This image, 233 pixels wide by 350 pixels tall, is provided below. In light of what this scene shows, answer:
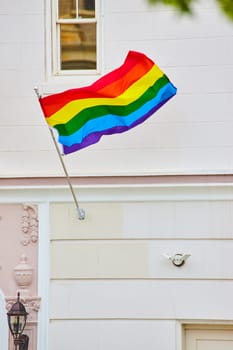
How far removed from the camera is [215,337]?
266 inches

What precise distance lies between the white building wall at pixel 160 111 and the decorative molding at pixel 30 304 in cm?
95

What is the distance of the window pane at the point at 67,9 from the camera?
278 inches

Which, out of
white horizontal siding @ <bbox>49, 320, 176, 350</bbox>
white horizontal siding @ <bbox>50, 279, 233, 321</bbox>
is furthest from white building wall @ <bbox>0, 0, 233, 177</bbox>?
white horizontal siding @ <bbox>49, 320, 176, 350</bbox>

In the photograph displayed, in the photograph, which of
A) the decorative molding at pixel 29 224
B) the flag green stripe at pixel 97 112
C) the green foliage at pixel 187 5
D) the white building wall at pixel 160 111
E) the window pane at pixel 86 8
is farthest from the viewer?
the window pane at pixel 86 8

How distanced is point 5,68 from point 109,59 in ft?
2.66

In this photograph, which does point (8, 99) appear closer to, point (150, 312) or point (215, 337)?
point (150, 312)

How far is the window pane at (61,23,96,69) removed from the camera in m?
7.06

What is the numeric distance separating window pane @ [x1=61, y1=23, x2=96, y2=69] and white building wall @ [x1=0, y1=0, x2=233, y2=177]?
0.12 m

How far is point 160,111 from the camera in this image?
6.86m

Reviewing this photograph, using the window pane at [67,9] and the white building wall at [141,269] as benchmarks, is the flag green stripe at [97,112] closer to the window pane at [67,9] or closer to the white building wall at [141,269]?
the white building wall at [141,269]

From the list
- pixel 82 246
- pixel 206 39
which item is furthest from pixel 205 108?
pixel 82 246

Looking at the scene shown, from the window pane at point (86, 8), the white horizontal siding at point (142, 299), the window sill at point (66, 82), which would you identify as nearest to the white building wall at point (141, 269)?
the white horizontal siding at point (142, 299)

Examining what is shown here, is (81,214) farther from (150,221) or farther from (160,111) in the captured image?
(160,111)

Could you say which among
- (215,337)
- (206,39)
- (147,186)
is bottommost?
(215,337)
